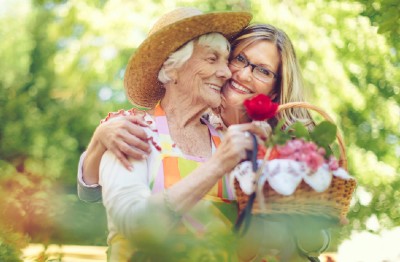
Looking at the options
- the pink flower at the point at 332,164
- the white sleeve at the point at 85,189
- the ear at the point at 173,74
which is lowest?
the white sleeve at the point at 85,189

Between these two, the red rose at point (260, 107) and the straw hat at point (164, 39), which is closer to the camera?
the red rose at point (260, 107)

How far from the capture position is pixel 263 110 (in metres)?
1.70

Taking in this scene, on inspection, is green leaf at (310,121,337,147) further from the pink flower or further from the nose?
the nose

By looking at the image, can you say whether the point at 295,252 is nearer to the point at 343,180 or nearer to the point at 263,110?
the point at 343,180

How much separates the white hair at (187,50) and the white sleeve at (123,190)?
0.33 metres

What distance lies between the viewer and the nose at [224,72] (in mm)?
2096

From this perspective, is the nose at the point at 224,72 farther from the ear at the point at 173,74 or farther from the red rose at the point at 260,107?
the red rose at the point at 260,107

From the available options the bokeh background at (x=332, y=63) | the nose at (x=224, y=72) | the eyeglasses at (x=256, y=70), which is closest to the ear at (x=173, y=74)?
the nose at (x=224, y=72)

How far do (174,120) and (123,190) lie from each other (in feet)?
1.20

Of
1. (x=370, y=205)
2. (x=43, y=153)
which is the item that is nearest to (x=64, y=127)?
(x=43, y=153)

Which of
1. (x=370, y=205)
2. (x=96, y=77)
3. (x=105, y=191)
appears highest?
(x=105, y=191)

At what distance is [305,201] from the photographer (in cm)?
172

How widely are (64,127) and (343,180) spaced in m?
8.35

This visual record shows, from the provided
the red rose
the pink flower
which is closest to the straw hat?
the red rose
